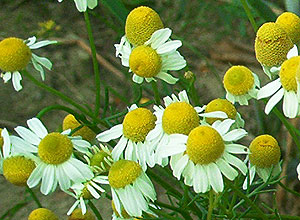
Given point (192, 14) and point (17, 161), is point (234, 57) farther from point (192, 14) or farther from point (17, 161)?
point (17, 161)

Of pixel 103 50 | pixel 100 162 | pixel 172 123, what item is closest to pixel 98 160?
pixel 100 162

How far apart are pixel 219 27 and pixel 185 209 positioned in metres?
1.31

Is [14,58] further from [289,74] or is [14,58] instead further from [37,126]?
[289,74]

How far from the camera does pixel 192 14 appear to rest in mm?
1921

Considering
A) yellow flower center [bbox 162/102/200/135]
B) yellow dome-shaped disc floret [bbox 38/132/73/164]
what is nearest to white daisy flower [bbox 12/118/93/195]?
yellow dome-shaped disc floret [bbox 38/132/73/164]

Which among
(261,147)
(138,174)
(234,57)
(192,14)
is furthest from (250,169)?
(192,14)

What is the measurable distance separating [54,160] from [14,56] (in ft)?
0.63

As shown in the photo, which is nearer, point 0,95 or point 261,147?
point 261,147

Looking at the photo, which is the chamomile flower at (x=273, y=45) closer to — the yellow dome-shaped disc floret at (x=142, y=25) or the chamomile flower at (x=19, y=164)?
the yellow dome-shaped disc floret at (x=142, y=25)

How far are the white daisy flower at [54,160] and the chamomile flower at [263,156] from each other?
0.62 ft

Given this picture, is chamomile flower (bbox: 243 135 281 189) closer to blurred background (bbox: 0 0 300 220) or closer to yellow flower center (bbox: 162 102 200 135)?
yellow flower center (bbox: 162 102 200 135)

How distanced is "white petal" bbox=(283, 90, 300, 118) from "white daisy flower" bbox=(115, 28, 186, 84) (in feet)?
0.43

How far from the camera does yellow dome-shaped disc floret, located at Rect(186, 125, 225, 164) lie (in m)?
0.55

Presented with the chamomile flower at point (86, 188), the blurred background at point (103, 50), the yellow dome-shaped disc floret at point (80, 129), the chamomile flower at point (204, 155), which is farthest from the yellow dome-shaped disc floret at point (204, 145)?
the blurred background at point (103, 50)
